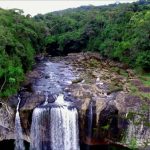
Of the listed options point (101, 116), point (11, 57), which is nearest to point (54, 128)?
point (101, 116)

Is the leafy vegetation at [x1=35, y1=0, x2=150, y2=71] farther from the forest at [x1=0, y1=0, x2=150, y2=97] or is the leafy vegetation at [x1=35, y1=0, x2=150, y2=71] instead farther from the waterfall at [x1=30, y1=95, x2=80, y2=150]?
the waterfall at [x1=30, y1=95, x2=80, y2=150]

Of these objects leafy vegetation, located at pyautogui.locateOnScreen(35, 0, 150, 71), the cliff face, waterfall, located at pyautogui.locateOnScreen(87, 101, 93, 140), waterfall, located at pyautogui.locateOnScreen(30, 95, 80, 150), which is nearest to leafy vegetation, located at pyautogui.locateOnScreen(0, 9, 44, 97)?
the cliff face

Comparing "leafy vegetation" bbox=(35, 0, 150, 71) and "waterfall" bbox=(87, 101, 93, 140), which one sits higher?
"leafy vegetation" bbox=(35, 0, 150, 71)

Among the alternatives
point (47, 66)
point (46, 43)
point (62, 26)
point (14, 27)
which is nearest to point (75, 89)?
point (14, 27)

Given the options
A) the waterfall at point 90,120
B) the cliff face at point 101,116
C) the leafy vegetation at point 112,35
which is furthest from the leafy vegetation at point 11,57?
the leafy vegetation at point 112,35

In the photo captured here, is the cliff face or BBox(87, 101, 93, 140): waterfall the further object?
BBox(87, 101, 93, 140): waterfall

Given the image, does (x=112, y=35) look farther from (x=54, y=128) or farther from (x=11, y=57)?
(x=54, y=128)
